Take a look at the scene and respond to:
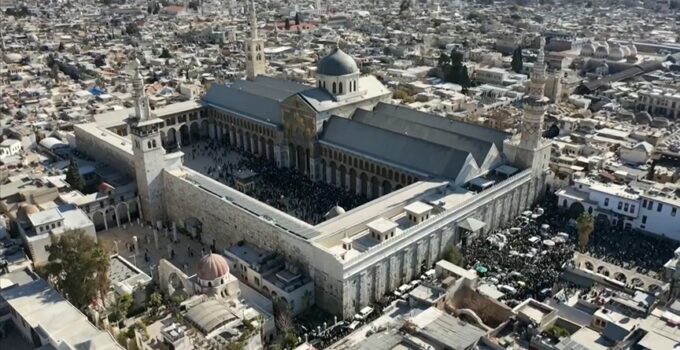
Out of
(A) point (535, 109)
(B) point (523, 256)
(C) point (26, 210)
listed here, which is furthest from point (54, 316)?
(A) point (535, 109)

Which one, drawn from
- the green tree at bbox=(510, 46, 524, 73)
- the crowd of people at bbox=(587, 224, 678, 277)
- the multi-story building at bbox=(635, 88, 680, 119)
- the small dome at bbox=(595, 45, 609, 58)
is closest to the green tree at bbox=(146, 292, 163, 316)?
the crowd of people at bbox=(587, 224, 678, 277)

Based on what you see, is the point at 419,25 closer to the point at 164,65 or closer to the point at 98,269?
the point at 164,65

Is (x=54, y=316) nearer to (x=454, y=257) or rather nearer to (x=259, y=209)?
(x=259, y=209)

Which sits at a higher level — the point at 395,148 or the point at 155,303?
the point at 395,148

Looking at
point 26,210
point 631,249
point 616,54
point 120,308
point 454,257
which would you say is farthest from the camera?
point 616,54

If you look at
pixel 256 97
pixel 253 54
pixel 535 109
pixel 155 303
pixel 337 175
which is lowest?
pixel 155 303

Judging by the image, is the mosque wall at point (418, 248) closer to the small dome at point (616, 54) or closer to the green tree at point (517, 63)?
the green tree at point (517, 63)

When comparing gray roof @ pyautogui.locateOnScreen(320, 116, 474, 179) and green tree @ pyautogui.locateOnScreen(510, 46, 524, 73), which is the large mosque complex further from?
green tree @ pyautogui.locateOnScreen(510, 46, 524, 73)

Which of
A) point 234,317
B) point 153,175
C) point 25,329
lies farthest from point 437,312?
point 153,175
